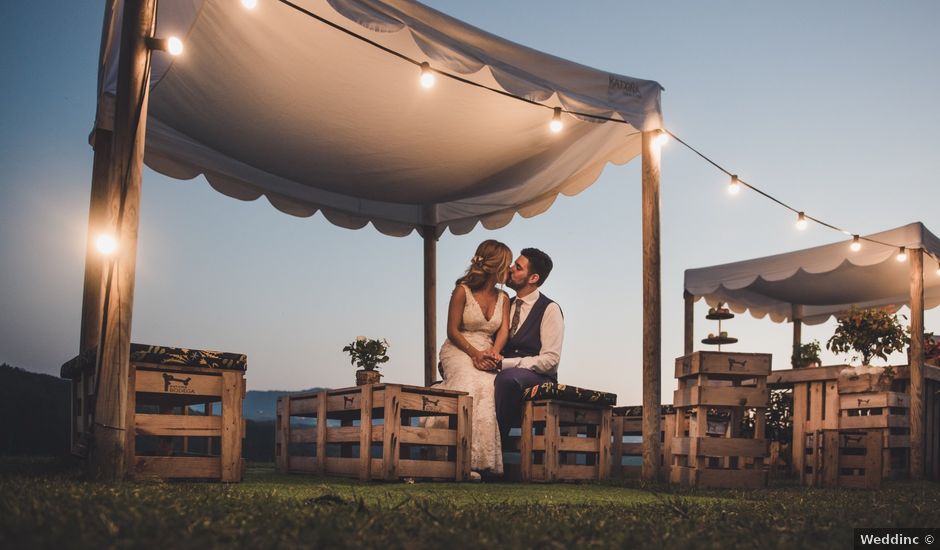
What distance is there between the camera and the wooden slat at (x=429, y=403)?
16.8 feet

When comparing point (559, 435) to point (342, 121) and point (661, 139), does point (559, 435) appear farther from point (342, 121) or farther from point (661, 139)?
point (342, 121)

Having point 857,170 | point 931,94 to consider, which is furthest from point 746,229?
point 931,94

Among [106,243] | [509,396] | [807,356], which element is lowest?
[509,396]

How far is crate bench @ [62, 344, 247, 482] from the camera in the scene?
4.01 meters

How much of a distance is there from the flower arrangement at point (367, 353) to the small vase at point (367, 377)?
0.64 feet

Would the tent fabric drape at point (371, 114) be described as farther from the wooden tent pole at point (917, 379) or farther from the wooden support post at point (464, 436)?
the wooden tent pole at point (917, 379)

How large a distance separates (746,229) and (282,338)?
8.07 m

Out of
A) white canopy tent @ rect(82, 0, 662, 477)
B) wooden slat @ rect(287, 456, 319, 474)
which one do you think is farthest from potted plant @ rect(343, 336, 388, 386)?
white canopy tent @ rect(82, 0, 662, 477)

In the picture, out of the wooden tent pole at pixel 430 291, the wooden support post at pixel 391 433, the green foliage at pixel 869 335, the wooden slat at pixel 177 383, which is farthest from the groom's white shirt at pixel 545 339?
the green foliage at pixel 869 335

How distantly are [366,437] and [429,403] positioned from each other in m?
0.48

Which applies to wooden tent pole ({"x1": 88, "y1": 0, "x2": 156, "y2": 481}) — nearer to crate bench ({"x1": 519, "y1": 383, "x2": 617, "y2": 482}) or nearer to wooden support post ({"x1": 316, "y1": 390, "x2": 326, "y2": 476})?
wooden support post ({"x1": 316, "y1": 390, "x2": 326, "y2": 476})

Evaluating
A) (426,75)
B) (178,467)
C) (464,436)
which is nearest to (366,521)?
(178,467)

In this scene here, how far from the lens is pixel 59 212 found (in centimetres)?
893

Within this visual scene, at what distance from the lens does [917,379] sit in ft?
29.2
